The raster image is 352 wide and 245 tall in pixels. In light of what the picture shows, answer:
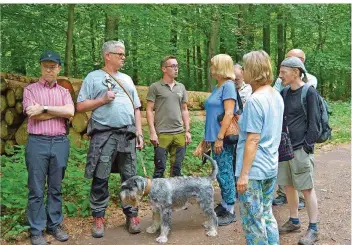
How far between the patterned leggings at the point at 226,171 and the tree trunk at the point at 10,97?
4816 mm

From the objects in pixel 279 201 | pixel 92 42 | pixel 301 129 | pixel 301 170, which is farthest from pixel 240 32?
pixel 301 170

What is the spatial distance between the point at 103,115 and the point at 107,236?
57.0 inches

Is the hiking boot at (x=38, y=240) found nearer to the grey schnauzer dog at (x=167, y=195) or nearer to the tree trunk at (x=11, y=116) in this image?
the grey schnauzer dog at (x=167, y=195)

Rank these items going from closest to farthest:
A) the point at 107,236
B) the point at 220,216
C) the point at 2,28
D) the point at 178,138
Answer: the point at 107,236
the point at 220,216
the point at 178,138
the point at 2,28

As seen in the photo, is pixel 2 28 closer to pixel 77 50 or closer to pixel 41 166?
pixel 41 166

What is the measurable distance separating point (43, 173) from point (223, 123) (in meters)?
2.12

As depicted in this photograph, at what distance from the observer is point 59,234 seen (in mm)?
4219

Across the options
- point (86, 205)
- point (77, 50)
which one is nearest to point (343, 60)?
point (77, 50)

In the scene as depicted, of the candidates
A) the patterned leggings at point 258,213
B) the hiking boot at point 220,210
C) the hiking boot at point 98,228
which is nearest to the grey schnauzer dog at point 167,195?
the hiking boot at point 220,210

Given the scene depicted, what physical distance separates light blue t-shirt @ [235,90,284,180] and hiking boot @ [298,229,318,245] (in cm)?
121

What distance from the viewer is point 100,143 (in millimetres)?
4227

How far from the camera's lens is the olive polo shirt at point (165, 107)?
16.3 feet

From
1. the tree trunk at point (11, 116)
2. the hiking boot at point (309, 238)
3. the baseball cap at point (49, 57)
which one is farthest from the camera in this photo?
the tree trunk at point (11, 116)

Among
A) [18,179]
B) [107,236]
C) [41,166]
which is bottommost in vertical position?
[107,236]
